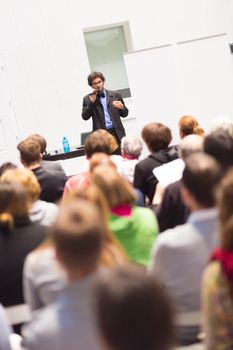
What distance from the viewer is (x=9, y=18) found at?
816 cm

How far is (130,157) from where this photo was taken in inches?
163

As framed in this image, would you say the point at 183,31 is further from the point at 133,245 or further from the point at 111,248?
the point at 111,248

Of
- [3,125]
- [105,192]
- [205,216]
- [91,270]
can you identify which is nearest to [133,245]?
[105,192]

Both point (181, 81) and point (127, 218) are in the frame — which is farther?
point (181, 81)

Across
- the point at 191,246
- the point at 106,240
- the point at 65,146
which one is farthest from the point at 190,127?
the point at 65,146

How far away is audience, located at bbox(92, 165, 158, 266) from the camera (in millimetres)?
2361

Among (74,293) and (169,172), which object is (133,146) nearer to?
(169,172)

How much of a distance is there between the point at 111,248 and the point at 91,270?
1.27 feet

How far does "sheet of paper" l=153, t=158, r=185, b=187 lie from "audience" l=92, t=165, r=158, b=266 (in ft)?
3.05

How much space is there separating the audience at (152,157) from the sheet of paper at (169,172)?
131 mm

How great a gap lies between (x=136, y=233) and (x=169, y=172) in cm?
109

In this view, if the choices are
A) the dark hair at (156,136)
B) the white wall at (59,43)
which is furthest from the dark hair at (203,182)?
the white wall at (59,43)

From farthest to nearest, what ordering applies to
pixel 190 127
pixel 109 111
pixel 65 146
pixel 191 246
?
pixel 65 146 < pixel 109 111 < pixel 190 127 < pixel 191 246

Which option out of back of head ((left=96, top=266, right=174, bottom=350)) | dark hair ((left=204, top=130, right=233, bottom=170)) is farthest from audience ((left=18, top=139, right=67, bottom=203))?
back of head ((left=96, top=266, right=174, bottom=350))
